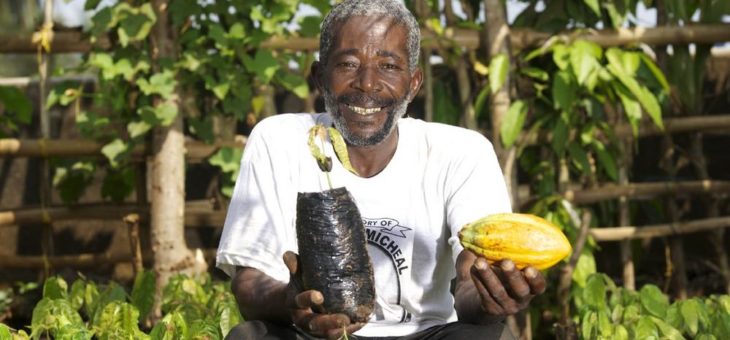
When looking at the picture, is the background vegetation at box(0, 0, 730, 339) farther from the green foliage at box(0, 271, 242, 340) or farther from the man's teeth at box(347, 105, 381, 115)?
the man's teeth at box(347, 105, 381, 115)

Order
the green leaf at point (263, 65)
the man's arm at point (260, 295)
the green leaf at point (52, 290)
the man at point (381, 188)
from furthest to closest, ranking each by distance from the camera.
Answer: the green leaf at point (263, 65)
the green leaf at point (52, 290)
the man at point (381, 188)
the man's arm at point (260, 295)

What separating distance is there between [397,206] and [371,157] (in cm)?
14

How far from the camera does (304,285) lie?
2.37m

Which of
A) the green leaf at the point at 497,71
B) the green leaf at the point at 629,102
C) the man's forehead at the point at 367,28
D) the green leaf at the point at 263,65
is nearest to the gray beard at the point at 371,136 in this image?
the man's forehead at the point at 367,28

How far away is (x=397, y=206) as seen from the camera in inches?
110

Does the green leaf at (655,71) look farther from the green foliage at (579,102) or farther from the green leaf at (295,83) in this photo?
the green leaf at (295,83)

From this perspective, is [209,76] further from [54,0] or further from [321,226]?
[321,226]

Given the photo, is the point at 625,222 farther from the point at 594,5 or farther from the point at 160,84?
the point at 160,84

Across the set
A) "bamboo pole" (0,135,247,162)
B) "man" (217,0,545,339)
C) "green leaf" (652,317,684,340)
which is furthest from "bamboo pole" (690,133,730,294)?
"man" (217,0,545,339)

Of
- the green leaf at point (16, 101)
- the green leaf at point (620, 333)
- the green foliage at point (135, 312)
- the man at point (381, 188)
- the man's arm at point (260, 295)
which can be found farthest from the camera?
the green leaf at point (16, 101)

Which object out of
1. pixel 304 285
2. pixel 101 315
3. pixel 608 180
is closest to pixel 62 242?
pixel 101 315

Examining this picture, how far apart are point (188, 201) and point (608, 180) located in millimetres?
1944

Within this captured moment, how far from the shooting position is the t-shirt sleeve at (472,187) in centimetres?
272

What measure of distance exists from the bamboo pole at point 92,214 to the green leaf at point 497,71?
4.39 feet
